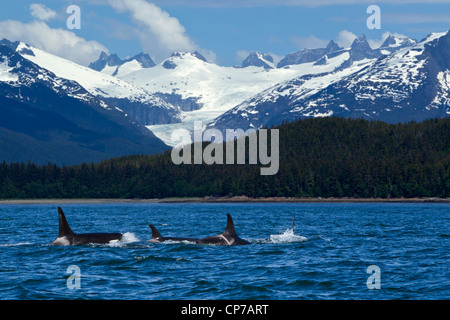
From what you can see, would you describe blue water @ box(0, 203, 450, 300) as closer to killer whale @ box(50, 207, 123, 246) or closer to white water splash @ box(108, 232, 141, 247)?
white water splash @ box(108, 232, 141, 247)

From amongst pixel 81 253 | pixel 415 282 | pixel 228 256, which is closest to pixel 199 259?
pixel 228 256

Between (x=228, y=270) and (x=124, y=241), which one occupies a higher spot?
(x=124, y=241)

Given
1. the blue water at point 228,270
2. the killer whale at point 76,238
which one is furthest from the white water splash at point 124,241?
the killer whale at point 76,238

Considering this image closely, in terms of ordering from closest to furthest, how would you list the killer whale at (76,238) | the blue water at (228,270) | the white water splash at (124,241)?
the blue water at (228,270)
the killer whale at (76,238)
the white water splash at (124,241)

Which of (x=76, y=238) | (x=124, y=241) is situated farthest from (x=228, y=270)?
(x=124, y=241)

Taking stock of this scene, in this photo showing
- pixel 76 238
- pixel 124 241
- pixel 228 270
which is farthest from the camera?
pixel 124 241

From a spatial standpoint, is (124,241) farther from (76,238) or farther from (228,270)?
(228,270)

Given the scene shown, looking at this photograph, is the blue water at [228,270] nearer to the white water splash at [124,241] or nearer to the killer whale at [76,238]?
the white water splash at [124,241]

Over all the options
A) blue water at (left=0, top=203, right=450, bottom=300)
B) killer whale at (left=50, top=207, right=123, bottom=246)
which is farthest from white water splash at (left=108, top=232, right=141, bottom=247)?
killer whale at (left=50, top=207, right=123, bottom=246)

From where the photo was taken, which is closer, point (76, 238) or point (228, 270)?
point (228, 270)
